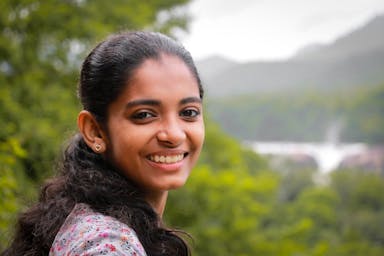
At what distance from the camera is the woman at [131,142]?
1612 mm

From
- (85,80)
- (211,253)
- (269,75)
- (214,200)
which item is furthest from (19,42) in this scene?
(269,75)

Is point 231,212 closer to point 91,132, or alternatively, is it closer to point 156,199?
point 156,199

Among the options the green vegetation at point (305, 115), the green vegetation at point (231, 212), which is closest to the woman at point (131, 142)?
the green vegetation at point (231, 212)

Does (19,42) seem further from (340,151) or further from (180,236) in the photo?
(340,151)

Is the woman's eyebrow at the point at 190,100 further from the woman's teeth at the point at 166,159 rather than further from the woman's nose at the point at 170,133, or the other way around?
the woman's teeth at the point at 166,159

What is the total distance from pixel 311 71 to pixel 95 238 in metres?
127

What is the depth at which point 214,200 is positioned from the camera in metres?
13.0

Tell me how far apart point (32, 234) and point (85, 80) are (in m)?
0.56

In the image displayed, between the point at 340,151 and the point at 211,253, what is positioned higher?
the point at 340,151

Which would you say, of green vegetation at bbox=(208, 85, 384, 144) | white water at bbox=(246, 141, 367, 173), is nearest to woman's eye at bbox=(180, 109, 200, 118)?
white water at bbox=(246, 141, 367, 173)

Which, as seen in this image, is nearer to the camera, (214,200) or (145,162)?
(145,162)

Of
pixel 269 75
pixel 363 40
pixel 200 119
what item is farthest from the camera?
pixel 363 40

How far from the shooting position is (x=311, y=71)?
123938mm

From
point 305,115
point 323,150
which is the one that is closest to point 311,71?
point 305,115
